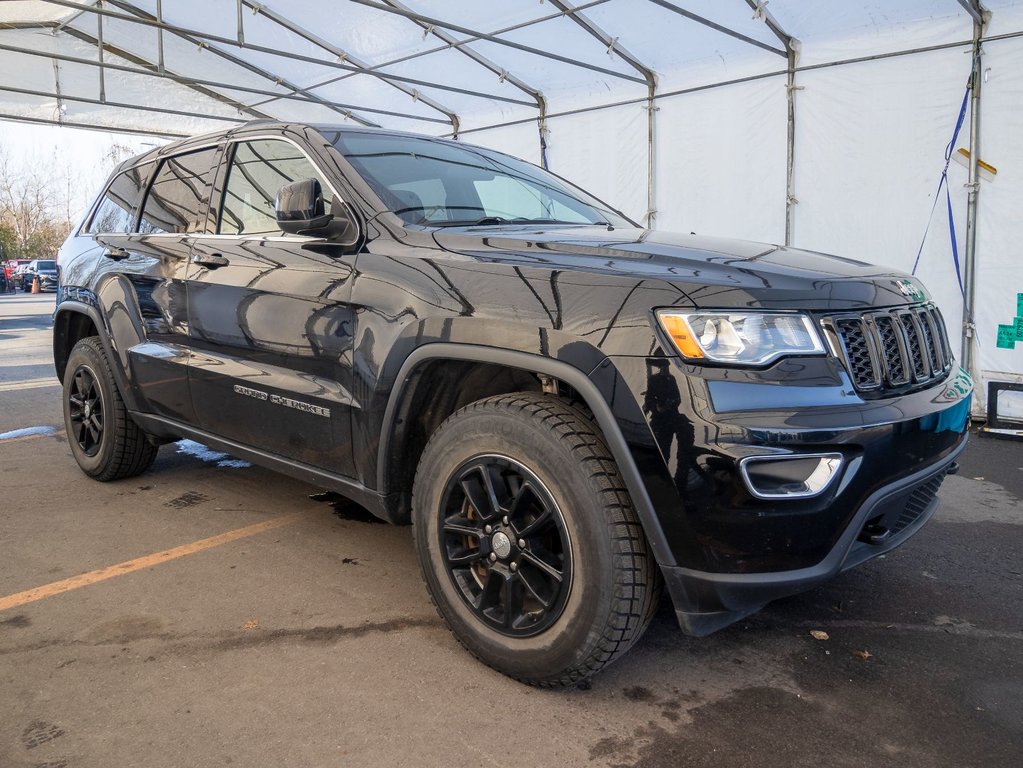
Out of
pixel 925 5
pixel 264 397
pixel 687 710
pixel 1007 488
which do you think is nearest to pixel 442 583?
pixel 687 710

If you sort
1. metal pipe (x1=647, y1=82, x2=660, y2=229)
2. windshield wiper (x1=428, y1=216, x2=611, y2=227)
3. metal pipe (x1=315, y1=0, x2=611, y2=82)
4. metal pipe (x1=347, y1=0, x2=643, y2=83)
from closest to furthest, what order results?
windshield wiper (x1=428, y1=216, x2=611, y2=227)
metal pipe (x1=315, y1=0, x2=611, y2=82)
metal pipe (x1=347, y1=0, x2=643, y2=83)
metal pipe (x1=647, y1=82, x2=660, y2=229)

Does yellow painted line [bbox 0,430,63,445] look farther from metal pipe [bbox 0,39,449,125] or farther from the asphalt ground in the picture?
metal pipe [bbox 0,39,449,125]

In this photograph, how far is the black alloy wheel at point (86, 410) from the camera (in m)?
4.51

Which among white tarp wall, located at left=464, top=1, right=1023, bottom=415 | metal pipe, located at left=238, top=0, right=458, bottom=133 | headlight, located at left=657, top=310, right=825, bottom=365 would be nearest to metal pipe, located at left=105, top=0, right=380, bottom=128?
metal pipe, located at left=238, top=0, right=458, bottom=133

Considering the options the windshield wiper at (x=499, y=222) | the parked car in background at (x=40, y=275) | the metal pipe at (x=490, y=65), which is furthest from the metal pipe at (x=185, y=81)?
the parked car in background at (x=40, y=275)

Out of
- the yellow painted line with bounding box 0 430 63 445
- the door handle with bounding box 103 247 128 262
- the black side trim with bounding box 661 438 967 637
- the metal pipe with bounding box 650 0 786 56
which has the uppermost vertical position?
the metal pipe with bounding box 650 0 786 56

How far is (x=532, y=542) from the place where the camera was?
2.39 meters

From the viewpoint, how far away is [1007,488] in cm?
481

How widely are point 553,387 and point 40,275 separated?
3843 centimetres

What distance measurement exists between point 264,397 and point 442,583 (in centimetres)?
113

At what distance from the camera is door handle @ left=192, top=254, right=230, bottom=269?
A: 3.46 m

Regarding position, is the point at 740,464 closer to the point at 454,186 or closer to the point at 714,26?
the point at 454,186

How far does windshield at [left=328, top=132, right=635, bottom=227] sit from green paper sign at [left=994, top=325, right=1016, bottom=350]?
15.0 ft

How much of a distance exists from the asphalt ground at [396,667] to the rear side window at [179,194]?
57.2 inches
